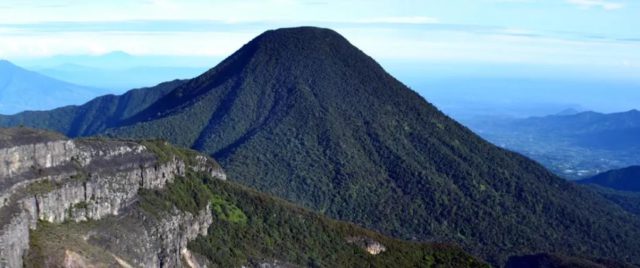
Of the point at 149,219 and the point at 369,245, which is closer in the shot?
the point at 149,219

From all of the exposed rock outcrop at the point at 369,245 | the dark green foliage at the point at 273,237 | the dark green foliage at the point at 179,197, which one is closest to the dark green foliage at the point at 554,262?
the dark green foliage at the point at 273,237

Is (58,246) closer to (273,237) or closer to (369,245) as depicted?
(273,237)

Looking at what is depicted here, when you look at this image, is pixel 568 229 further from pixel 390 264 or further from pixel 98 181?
pixel 98 181

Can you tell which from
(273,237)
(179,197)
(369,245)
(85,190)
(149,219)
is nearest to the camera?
(85,190)

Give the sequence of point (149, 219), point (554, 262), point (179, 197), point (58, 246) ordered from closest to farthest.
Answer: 1. point (58, 246)
2. point (149, 219)
3. point (179, 197)
4. point (554, 262)

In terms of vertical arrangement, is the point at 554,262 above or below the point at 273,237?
below

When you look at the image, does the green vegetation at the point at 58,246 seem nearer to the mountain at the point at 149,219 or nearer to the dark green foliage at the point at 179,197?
the mountain at the point at 149,219

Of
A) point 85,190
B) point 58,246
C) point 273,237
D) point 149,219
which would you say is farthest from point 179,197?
point 58,246
